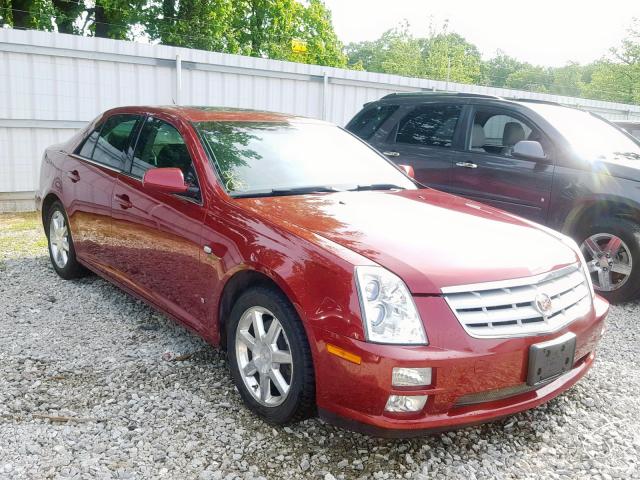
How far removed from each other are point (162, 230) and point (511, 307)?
2131 mm

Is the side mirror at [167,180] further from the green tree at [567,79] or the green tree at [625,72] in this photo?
the green tree at [567,79]

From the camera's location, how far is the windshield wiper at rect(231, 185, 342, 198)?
10.9 ft

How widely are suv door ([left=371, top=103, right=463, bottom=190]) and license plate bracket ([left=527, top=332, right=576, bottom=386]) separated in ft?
11.9

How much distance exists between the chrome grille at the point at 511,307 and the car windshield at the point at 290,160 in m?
1.36

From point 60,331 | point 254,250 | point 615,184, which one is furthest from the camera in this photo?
point 615,184

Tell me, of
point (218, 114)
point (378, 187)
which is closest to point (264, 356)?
point (378, 187)

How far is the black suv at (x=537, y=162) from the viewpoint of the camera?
16.7ft

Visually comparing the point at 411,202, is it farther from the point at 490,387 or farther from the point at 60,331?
the point at 60,331

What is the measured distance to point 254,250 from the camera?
2898 millimetres

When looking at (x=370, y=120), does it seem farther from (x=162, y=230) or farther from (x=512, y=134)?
(x=162, y=230)

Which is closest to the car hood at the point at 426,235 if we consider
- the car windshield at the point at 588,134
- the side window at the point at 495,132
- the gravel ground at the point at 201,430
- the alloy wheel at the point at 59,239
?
the gravel ground at the point at 201,430

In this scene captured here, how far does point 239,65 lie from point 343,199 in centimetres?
705

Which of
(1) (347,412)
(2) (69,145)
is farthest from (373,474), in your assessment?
(2) (69,145)

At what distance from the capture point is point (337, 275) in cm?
251
